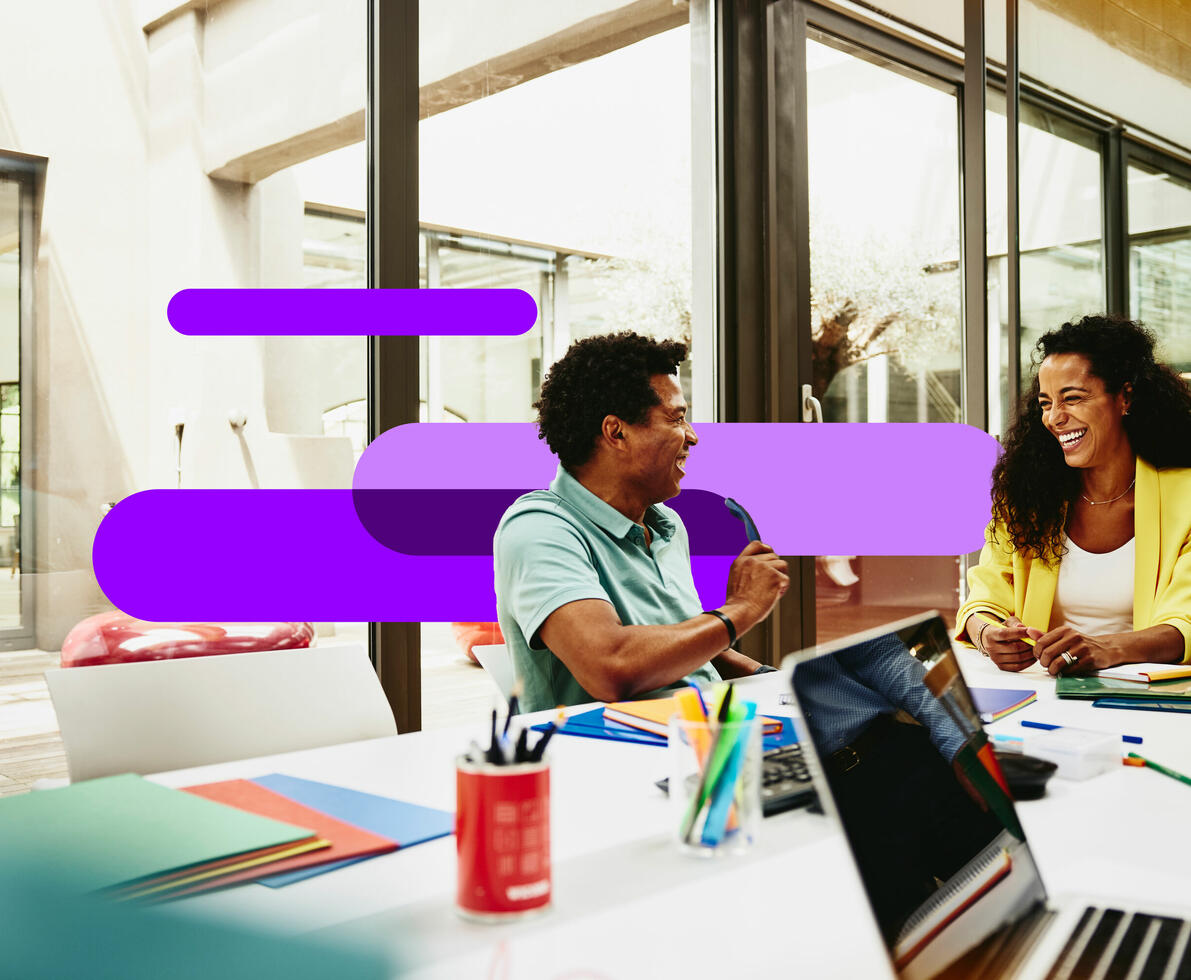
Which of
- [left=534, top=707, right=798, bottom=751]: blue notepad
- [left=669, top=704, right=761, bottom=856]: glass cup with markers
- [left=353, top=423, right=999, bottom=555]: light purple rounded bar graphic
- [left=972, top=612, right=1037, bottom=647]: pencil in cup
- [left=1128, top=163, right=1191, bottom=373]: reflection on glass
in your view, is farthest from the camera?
[left=1128, top=163, right=1191, bottom=373]: reflection on glass

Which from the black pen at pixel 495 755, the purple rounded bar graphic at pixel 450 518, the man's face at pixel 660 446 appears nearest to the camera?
the black pen at pixel 495 755

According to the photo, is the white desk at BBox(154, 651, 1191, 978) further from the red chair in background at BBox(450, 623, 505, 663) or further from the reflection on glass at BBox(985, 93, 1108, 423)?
the reflection on glass at BBox(985, 93, 1108, 423)

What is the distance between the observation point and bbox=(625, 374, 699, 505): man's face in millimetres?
A: 2117

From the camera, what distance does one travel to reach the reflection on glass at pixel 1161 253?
14.3ft

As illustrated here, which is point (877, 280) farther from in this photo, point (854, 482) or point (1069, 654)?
point (1069, 654)

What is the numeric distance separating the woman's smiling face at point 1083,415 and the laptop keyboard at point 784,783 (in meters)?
1.49

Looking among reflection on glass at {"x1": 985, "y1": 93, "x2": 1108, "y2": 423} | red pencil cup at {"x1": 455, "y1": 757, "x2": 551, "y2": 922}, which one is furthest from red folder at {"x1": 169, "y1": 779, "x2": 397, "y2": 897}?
reflection on glass at {"x1": 985, "y1": 93, "x2": 1108, "y2": 423}

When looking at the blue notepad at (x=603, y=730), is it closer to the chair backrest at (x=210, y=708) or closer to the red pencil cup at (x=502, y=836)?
the chair backrest at (x=210, y=708)

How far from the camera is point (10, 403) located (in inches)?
91.4

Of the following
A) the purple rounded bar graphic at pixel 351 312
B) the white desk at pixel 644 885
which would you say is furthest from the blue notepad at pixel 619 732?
the purple rounded bar graphic at pixel 351 312

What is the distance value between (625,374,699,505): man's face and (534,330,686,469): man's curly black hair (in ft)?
0.07

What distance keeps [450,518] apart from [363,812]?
79.2 inches

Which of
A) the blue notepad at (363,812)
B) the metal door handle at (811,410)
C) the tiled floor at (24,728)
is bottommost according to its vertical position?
the tiled floor at (24,728)

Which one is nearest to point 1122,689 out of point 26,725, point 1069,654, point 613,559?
point 1069,654
